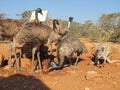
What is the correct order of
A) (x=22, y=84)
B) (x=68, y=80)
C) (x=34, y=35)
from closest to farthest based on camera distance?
(x=22, y=84) → (x=68, y=80) → (x=34, y=35)

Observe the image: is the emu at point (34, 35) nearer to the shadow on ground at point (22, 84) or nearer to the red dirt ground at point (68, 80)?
the red dirt ground at point (68, 80)

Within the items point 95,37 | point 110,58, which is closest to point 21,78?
point 110,58

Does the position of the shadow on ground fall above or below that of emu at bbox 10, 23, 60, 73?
below

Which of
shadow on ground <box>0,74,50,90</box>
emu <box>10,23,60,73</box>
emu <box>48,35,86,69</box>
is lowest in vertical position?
shadow on ground <box>0,74,50,90</box>

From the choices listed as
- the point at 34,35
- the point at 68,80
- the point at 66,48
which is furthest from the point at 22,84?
the point at 66,48

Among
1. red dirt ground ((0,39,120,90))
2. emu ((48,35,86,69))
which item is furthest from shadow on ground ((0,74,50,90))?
emu ((48,35,86,69))

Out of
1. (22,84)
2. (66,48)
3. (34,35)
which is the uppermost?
(34,35)

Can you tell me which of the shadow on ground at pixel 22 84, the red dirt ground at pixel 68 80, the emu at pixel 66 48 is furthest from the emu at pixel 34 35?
the shadow on ground at pixel 22 84

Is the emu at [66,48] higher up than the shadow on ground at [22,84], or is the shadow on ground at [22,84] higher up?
the emu at [66,48]

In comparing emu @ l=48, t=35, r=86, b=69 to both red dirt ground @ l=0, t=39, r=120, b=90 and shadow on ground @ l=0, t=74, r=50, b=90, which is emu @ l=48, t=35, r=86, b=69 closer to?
red dirt ground @ l=0, t=39, r=120, b=90

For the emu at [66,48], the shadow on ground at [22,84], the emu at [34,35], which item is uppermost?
the emu at [34,35]

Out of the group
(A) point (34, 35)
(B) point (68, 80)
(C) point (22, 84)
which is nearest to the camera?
(C) point (22, 84)

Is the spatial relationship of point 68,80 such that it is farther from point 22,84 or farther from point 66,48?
point 66,48

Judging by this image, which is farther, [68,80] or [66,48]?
[66,48]
